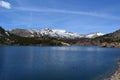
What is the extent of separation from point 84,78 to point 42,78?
11082 mm

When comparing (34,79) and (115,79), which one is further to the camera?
(34,79)

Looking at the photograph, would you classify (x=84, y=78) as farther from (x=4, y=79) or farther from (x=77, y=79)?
(x=4, y=79)

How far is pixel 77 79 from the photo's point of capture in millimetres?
60312

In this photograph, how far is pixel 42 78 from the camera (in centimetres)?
6062

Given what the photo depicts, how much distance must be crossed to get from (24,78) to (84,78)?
1570cm

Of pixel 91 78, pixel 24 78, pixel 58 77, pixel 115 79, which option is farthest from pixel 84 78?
pixel 24 78

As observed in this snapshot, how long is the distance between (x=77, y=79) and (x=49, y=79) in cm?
722

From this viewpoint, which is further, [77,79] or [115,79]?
[77,79]

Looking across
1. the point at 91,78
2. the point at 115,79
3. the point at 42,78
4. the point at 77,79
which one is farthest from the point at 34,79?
the point at 115,79

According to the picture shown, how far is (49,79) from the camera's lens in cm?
5953

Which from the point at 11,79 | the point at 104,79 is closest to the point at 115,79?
the point at 104,79

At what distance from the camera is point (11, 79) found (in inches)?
2312

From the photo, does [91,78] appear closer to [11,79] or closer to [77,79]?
[77,79]

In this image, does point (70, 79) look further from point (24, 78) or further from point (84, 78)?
point (24, 78)
